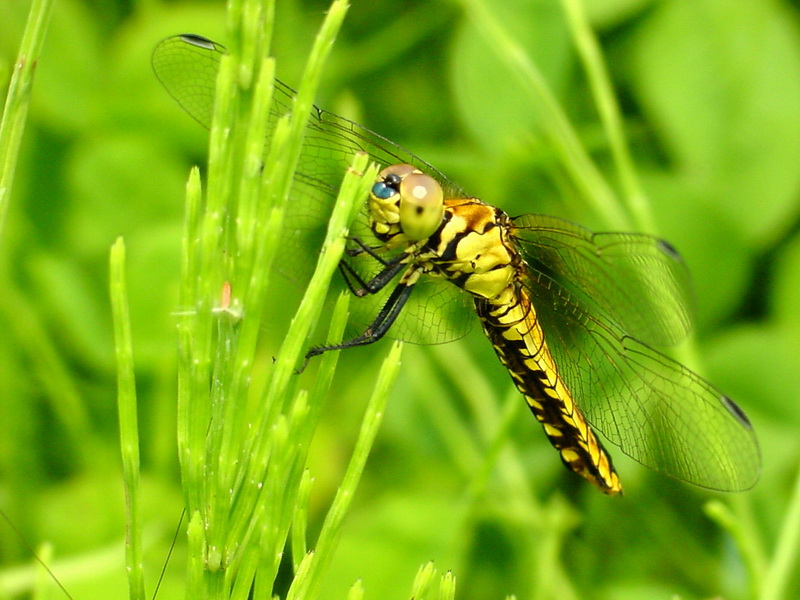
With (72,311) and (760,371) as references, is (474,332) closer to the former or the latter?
(760,371)

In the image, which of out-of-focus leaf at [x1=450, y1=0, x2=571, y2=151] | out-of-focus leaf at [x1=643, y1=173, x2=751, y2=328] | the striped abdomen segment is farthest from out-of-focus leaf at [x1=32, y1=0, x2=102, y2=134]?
out-of-focus leaf at [x1=643, y1=173, x2=751, y2=328]

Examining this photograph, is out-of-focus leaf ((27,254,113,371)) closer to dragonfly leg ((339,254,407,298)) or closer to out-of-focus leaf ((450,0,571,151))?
dragonfly leg ((339,254,407,298))

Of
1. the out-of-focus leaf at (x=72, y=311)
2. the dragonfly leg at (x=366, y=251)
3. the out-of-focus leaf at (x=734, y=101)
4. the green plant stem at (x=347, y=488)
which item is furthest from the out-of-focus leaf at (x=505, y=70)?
the green plant stem at (x=347, y=488)

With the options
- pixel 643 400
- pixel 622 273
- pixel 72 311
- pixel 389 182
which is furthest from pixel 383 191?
pixel 72 311

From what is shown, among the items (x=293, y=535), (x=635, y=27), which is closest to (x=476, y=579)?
(x=293, y=535)

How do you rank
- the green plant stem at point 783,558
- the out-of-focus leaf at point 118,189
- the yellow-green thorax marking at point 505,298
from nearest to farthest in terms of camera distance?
the green plant stem at point 783,558
the yellow-green thorax marking at point 505,298
the out-of-focus leaf at point 118,189

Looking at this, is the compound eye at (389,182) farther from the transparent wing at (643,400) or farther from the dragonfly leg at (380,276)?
the transparent wing at (643,400)

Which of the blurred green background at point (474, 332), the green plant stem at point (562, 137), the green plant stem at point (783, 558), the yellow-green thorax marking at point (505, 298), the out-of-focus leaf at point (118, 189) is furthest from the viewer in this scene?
the out-of-focus leaf at point (118, 189)

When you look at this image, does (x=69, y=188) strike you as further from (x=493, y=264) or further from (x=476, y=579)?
(x=476, y=579)
